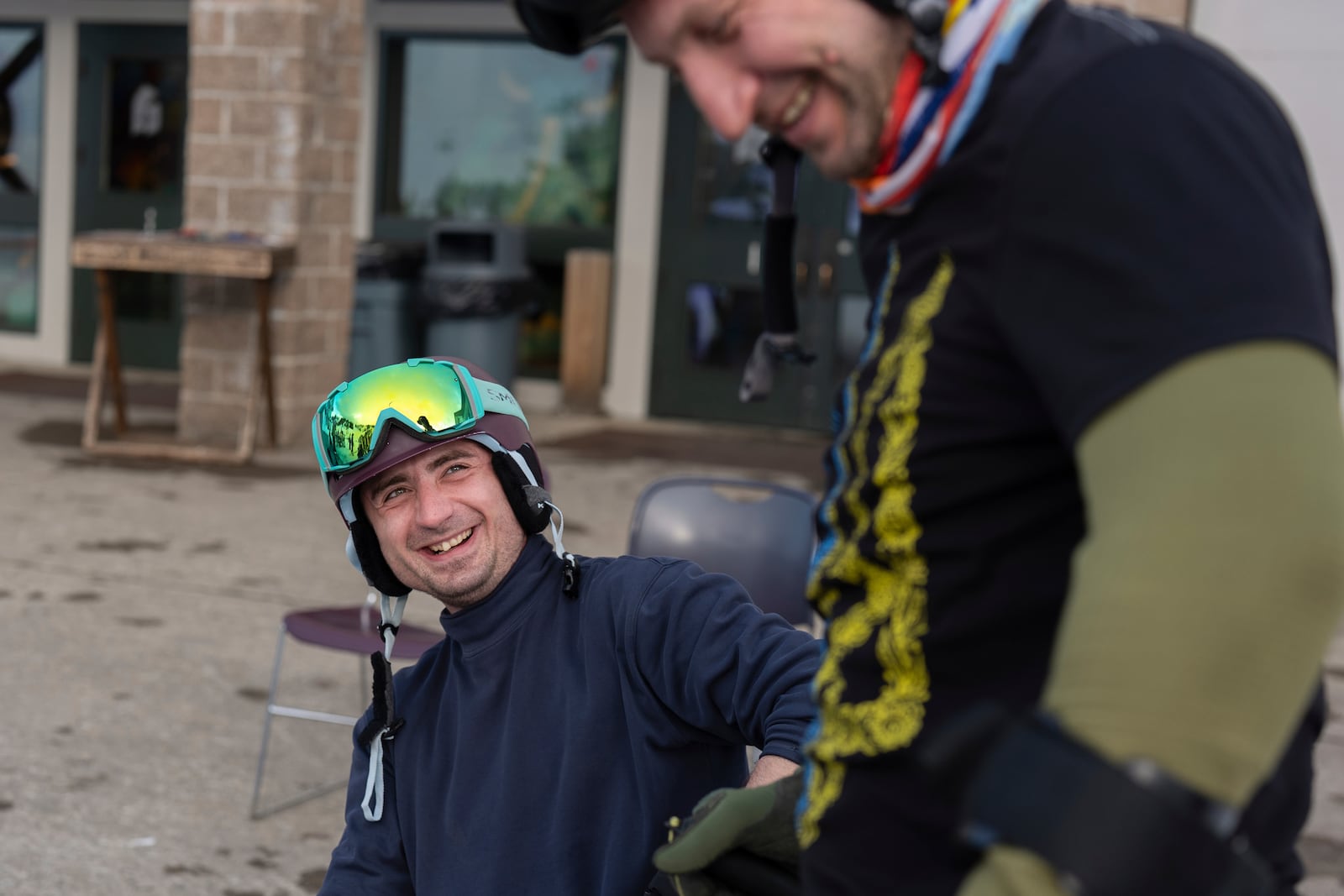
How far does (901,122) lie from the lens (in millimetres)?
961

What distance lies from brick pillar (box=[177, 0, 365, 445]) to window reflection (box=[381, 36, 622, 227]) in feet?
7.48

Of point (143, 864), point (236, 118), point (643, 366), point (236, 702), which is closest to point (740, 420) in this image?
point (643, 366)

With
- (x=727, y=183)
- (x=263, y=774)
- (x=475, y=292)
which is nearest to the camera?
(x=263, y=774)

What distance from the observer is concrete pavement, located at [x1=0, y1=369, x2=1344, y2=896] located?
3.74 m

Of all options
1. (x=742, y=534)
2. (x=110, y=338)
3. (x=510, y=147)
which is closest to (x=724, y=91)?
(x=742, y=534)

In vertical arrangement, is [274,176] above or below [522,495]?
above

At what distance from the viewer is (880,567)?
3.37 feet

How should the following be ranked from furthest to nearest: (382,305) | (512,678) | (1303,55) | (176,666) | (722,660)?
(382,305) < (1303,55) < (176,666) < (512,678) < (722,660)

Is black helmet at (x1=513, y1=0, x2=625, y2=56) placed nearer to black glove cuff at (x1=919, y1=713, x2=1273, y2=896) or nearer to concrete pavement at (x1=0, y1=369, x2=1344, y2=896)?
black glove cuff at (x1=919, y1=713, x2=1273, y2=896)

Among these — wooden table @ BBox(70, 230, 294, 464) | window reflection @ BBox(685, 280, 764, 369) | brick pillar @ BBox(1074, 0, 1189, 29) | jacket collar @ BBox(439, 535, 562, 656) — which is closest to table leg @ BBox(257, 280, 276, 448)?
wooden table @ BBox(70, 230, 294, 464)

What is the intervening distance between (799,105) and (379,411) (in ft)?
4.30

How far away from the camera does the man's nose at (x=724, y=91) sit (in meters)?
0.97

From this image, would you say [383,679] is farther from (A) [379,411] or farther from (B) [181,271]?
(B) [181,271]

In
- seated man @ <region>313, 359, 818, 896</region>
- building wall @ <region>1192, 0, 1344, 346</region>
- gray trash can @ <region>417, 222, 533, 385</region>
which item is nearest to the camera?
seated man @ <region>313, 359, 818, 896</region>
